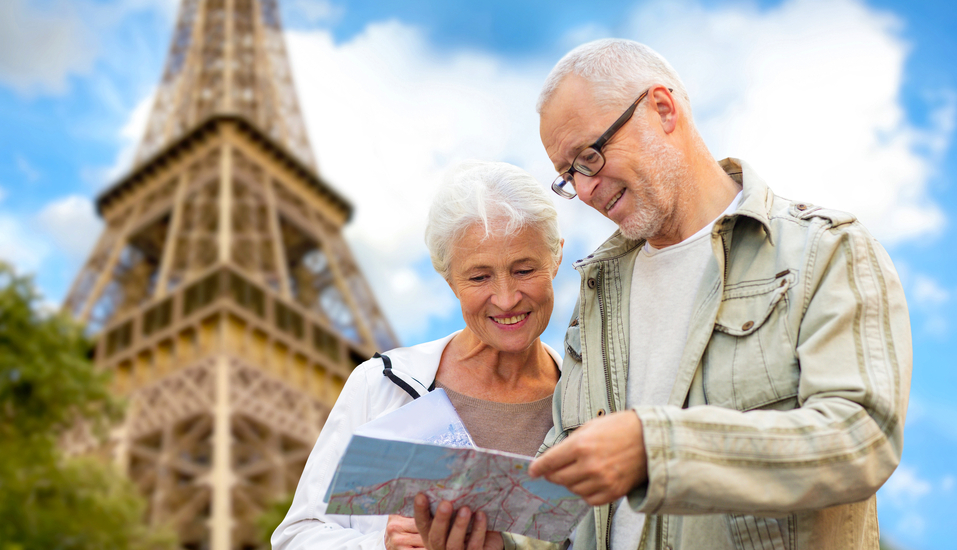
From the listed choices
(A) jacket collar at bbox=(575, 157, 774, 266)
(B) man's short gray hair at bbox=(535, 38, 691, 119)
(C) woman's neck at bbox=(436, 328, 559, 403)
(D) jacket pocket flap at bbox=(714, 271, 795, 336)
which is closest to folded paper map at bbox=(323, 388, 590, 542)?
(D) jacket pocket flap at bbox=(714, 271, 795, 336)

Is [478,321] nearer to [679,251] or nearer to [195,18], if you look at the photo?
[679,251]

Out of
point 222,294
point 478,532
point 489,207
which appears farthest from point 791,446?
point 222,294

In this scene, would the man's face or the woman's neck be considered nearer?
the man's face

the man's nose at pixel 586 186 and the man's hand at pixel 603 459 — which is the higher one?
the man's nose at pixel 586 186

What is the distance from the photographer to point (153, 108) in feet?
93.4

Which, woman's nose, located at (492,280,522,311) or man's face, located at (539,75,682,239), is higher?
man's face, located at (539,75,682,239)

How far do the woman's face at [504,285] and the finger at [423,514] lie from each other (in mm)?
745

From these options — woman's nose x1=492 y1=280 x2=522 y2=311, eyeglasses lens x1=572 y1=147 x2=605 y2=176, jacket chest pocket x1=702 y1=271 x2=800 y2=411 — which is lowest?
jacket chest pocket x1=702 y1=271 x2=800 y2=411

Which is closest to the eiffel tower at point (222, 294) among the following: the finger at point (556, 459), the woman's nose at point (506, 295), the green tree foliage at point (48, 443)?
the green tree foliage at point (48, 443)

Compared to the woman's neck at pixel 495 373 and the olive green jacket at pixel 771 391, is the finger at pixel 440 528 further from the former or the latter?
the woman's neck at pixel 495 373

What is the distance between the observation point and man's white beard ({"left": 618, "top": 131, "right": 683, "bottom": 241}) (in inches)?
85.7

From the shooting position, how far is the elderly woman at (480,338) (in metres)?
2.43

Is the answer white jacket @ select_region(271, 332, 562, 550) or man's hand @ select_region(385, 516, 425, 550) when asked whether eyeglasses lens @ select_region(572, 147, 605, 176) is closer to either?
white jacket @ select_region(271, 332, 562, 550)

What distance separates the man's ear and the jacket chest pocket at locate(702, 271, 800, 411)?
55 centimetres
